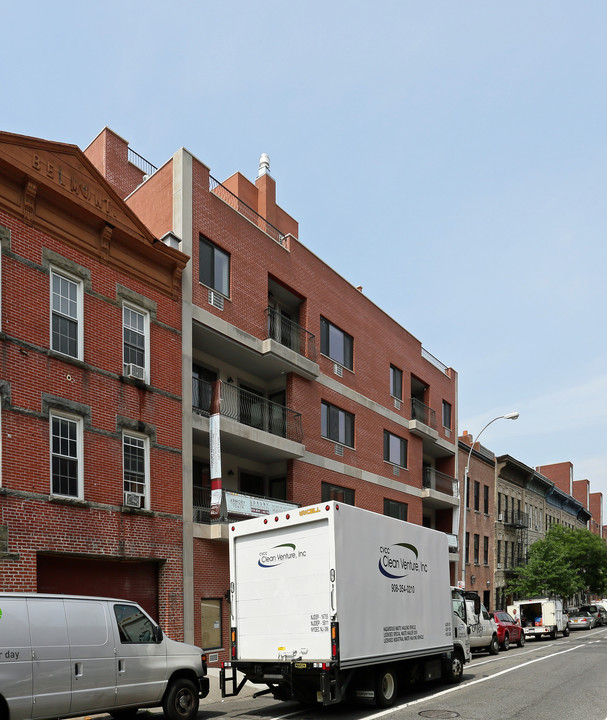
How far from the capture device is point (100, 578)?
57.2 ft

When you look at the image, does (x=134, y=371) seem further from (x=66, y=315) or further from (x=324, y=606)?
(x=324, y=606)

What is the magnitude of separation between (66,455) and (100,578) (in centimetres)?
313

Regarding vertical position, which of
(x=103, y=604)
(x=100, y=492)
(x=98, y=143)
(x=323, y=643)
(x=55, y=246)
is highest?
(x=98, y=143)

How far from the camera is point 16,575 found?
14914mm

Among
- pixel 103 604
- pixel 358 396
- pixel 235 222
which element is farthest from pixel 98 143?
pixel 103 604

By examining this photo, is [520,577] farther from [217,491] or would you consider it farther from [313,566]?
[313,566]

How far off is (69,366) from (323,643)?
28.8 ft

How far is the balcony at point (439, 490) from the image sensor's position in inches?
1482

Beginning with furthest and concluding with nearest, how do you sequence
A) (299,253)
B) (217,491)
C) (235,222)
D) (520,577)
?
(520,577), (299,253), (235,222), (217,491)

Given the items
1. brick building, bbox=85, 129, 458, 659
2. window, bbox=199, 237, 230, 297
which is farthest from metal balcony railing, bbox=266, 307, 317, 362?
window, bbox=199, 237, 230, 297

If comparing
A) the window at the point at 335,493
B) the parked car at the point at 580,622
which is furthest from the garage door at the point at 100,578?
the parked car at the point at 580,622

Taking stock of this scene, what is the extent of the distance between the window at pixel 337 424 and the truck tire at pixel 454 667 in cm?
1174

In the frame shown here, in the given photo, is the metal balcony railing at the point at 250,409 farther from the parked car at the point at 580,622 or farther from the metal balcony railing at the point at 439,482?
the parked car at the point at 580,622

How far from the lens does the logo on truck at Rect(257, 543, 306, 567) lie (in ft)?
41.7
